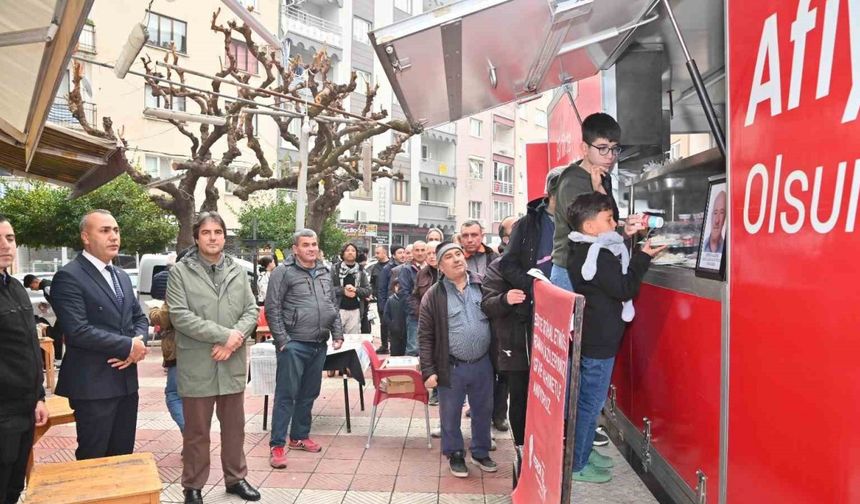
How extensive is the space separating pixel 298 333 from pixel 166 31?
26.4m

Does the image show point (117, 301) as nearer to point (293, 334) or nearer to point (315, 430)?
point (293, 334)

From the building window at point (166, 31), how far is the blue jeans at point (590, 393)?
27602 millimetres

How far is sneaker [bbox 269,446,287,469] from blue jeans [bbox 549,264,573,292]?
109 inches

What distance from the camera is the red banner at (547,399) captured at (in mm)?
2574

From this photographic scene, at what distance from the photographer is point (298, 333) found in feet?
17.1

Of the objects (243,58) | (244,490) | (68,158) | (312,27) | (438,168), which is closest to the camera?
(244,490)

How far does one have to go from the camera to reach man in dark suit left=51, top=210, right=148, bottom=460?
3.71 meters

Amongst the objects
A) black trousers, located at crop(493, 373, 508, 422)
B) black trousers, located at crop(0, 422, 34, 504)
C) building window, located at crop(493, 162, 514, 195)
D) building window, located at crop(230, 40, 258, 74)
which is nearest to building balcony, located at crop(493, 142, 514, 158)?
building window, located at crop(493, 162, 514, 195)

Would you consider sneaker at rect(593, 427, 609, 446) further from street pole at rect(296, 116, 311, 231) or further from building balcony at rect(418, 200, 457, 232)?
building balcony at rect(418, 200, 457, 232)

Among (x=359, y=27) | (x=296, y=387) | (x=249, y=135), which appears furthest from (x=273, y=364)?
(x=359, y=27)

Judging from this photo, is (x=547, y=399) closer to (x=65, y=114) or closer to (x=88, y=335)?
(x=88, y=335)

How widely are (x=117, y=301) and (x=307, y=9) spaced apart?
35188mm

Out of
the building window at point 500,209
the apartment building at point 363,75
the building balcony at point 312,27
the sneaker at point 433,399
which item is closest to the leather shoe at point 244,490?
the sneaker at point 433,399

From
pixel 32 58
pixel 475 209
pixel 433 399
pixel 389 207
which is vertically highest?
pixel 475 209
